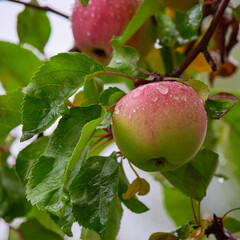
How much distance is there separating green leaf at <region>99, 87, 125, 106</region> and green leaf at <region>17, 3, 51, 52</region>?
17.1 inches

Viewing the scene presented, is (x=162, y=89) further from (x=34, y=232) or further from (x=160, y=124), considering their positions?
(x=34, y=232)

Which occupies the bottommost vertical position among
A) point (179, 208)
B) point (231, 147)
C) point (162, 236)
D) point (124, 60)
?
point (179, 208)

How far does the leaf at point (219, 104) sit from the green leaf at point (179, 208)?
403 millimetres

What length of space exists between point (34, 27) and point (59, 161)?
1.76ft

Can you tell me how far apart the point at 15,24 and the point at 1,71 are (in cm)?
11

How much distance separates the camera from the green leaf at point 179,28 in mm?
856

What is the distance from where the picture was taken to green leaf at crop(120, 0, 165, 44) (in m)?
0.78

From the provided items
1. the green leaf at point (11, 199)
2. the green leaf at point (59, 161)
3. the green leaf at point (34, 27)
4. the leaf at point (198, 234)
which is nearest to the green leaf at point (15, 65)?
the green leaf at point (34, 27)

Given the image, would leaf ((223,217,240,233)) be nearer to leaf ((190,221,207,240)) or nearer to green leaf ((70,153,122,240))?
leaf ((190,221,207,240))

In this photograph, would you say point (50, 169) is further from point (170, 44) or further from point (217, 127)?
point (217, 127)

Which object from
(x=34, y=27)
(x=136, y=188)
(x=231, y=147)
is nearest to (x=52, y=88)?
(x=136, y=188)

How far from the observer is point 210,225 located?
2.43 ft

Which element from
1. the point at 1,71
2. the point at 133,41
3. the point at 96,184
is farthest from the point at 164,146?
the point at 1,71

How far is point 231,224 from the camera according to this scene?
0.80 m
